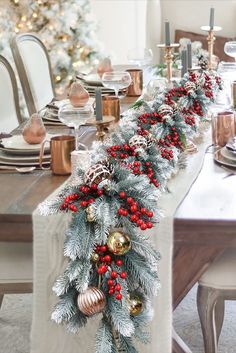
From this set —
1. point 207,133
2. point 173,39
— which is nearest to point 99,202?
point 207,133

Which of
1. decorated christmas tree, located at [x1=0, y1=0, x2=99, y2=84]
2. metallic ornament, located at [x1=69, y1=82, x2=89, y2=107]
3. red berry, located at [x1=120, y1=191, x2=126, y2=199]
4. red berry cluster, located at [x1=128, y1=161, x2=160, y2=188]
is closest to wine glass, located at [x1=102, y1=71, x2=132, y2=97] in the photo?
metallic ornament, located at [x1=69, y1=82, x2=89, y2=107]

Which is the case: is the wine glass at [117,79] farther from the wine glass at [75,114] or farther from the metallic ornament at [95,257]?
the metallic ornament at [95,257]

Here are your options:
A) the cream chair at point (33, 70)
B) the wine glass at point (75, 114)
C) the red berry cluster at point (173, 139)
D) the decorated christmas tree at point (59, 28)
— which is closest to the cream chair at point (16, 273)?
the wine glass at point (75, 114)

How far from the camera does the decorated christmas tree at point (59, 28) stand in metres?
4.93

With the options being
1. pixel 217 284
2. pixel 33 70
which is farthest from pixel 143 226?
pixel 33 70

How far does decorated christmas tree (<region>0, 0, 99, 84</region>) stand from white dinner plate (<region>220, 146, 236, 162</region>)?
3083 mm

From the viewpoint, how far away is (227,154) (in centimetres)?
188

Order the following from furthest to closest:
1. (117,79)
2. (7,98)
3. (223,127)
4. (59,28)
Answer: (59,28), (7,98), (117,79), (223,127)

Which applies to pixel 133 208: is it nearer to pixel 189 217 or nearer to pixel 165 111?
pixel 189 217

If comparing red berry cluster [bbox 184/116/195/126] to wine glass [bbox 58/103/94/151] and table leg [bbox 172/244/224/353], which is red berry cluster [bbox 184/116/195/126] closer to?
wine glass [bbox 58/103/94/151]

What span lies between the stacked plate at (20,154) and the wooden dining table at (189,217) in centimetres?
A: 11

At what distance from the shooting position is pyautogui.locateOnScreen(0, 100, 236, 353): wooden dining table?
147 centimetres

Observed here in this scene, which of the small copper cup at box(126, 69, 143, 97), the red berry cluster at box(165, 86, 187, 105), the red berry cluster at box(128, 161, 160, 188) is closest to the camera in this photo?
the red berry cluster at box(128, 161, 160, 188)

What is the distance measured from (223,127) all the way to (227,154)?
0.16m
